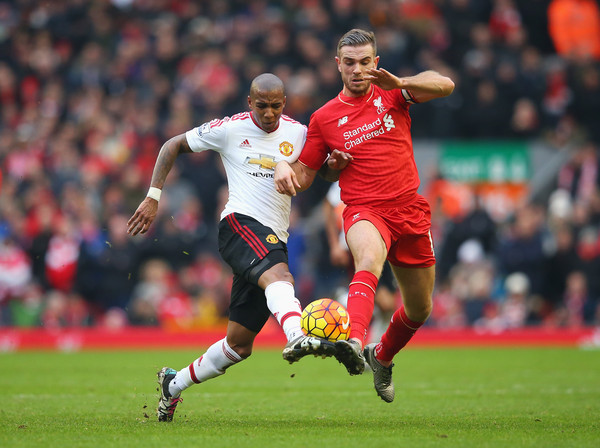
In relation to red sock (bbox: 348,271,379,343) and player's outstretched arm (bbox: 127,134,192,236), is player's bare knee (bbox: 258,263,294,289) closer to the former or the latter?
red sock (bbox: 348,271,379,343)

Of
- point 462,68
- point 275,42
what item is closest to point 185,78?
point 275,42

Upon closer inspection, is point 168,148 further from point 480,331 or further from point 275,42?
point 275,42

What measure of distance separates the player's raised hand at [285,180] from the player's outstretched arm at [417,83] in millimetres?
883

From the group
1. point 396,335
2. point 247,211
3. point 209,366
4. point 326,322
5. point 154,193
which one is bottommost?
point 209,366

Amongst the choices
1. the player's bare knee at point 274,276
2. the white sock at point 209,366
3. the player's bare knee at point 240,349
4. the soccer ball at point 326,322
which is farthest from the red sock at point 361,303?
the white sock at point 209,366

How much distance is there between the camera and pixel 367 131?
7.17 m

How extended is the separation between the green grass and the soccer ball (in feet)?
2.17

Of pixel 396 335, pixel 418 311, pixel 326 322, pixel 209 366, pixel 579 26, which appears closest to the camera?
pixel 326 322

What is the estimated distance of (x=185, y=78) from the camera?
19.8 metres

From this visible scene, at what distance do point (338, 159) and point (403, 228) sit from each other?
72 centimetres

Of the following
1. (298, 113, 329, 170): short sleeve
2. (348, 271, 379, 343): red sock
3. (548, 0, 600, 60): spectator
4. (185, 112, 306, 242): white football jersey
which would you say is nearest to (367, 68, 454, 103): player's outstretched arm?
(298, 113, 329, 170): short sleeve

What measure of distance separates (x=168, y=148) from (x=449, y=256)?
963cm

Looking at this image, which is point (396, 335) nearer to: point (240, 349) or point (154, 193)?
point (240, 349)

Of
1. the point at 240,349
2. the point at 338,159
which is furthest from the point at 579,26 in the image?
the point at 240,349
